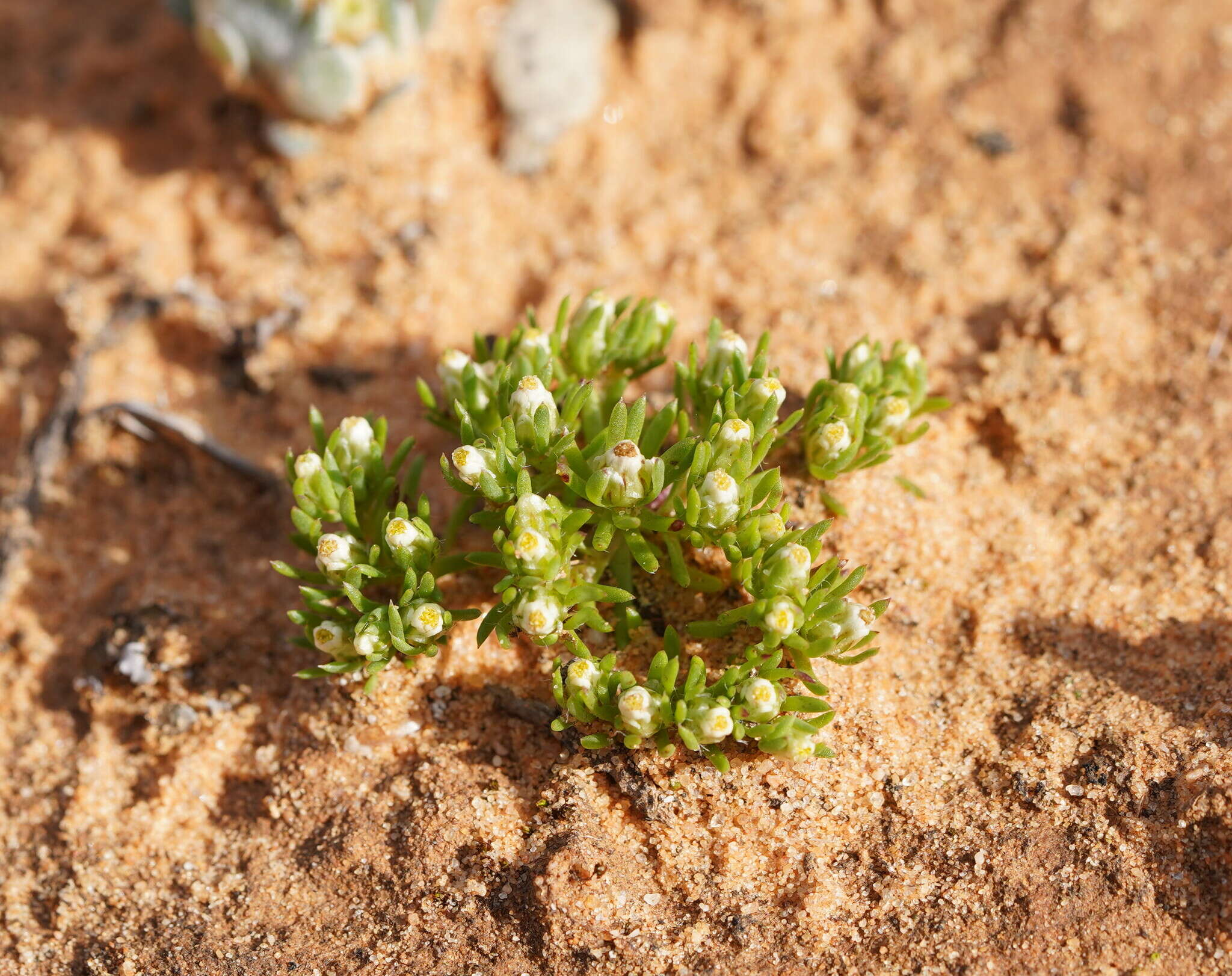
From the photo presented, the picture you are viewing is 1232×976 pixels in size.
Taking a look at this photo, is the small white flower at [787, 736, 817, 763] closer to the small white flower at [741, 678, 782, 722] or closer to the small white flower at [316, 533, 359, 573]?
the small white flower at [741, 678, 782, 722]

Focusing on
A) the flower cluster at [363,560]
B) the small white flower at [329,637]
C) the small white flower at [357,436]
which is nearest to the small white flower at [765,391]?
the flower cluster at [363,560]

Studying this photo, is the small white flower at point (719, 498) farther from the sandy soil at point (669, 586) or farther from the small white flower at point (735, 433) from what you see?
the sandy soil at point (669, 586)

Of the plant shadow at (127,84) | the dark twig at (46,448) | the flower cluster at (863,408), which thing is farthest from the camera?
the plant shadow at (127,84)

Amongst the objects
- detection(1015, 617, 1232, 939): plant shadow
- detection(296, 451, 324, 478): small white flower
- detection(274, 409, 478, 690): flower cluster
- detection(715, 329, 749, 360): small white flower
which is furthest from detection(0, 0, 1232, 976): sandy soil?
detection(296, 451, 324, 478): small white flower

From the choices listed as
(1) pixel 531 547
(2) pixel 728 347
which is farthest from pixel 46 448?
(2) pixel 728 347

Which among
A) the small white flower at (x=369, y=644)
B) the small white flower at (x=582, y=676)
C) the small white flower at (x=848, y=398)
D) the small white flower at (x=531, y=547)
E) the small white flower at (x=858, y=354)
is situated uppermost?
the small white flower at (x=858, y=354)

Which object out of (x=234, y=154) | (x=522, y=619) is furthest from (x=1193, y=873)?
(x=234, y=154)

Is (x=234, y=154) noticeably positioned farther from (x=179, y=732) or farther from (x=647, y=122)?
(x=179, y=732)
